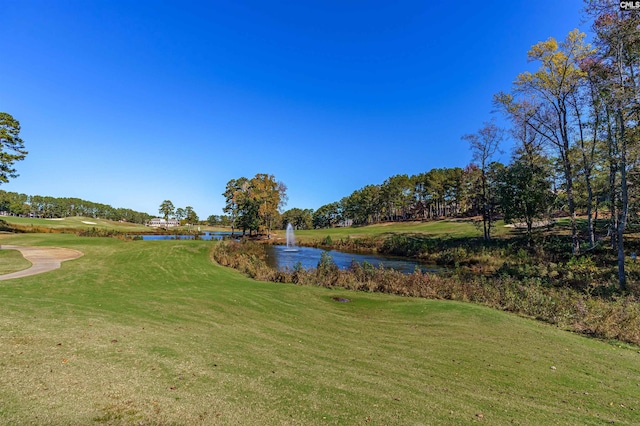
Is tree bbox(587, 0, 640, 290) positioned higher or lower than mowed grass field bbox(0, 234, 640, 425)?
higher

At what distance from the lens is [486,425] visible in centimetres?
389

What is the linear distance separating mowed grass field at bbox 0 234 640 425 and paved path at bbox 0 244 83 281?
3697 mm

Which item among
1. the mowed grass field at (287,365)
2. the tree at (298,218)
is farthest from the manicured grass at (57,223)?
the tree at (298,218)

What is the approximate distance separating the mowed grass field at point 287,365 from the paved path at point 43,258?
370cm

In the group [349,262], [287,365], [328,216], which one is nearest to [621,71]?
[287,365]

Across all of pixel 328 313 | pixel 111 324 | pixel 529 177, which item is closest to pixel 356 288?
pixel 328 313

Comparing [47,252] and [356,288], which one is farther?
[47,252]

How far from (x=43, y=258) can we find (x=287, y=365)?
21089mm

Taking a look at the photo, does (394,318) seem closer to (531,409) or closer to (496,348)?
(496,348)

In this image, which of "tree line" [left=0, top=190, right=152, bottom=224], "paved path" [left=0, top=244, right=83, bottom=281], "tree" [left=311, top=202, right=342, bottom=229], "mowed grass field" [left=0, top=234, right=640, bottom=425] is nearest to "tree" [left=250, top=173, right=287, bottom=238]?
"paved path" [left=0, top=244, right=83, bottom=281]

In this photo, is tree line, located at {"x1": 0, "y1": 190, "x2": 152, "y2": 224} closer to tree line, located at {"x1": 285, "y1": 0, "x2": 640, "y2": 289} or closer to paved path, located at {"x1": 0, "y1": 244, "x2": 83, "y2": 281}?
paved path, located at {"x1": 0, "y1": 244, "x2": 83, "y2": 281}

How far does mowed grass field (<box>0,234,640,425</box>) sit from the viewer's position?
12.8ft

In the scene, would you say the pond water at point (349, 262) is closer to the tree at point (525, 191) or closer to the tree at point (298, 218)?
the tree at point (525, 191)

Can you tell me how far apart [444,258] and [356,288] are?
16.8m
